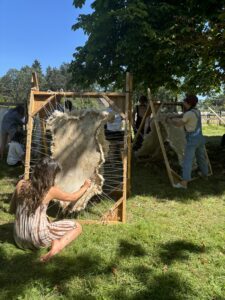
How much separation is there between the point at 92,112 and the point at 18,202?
5.64ft

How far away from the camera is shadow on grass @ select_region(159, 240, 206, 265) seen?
14.2 feet

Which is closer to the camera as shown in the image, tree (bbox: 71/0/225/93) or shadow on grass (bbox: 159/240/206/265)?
shadow on grass (bbox: 159/240/206/265)

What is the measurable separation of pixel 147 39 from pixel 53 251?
582cm

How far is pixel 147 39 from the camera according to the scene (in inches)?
339

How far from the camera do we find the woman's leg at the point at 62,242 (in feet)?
13.8

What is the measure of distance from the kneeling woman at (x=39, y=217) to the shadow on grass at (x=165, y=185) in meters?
2.69

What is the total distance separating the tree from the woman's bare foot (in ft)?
17.5

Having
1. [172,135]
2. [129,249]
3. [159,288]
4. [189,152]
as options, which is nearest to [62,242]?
[129,249]

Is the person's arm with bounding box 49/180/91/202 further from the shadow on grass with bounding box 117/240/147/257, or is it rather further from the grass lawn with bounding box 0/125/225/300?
the shadow on grass with bounding box 117/240/147/257

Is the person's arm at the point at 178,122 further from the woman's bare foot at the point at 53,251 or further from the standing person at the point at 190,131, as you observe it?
the woman's bare foot at the point at 53,251

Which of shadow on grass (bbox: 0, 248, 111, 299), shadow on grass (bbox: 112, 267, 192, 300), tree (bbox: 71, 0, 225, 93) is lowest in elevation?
shadow on grass (bbox: 112, 267, 192, 300)

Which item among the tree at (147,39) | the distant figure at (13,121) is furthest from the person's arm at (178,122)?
the distant figure at (13,121)

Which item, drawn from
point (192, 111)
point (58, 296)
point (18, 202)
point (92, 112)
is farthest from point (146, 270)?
point (192, 111)

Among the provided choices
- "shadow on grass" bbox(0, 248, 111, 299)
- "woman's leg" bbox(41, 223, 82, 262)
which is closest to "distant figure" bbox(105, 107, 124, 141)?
"woman's leg" bbox(41, 223, 82, 262)
